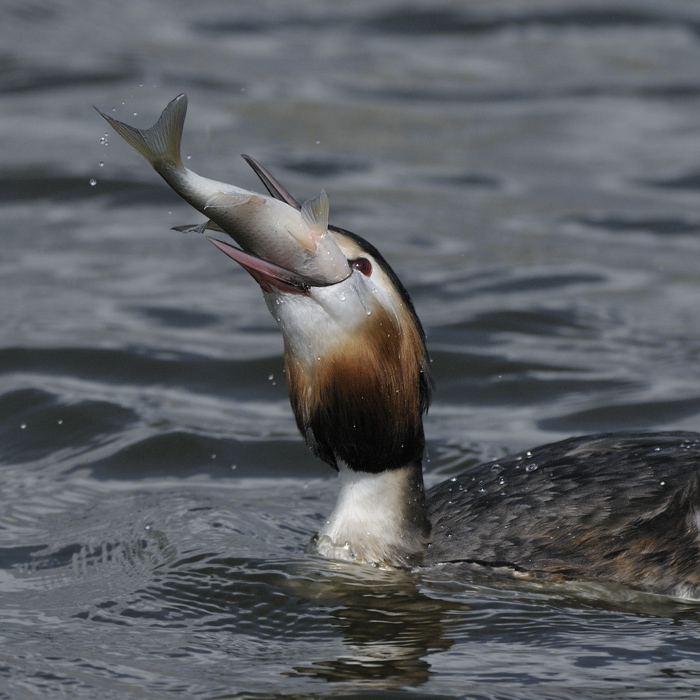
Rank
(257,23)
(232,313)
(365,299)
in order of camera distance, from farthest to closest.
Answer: (257,23) < (232,313) < (365,299)

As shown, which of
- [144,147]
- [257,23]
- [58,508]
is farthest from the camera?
[257,23]

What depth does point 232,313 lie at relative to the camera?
10.2 meters

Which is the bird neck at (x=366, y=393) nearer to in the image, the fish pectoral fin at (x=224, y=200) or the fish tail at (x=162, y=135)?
the fish pectoral fin at (x=224, y=200)

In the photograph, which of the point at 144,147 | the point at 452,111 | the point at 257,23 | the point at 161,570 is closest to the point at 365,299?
the point at 144,147

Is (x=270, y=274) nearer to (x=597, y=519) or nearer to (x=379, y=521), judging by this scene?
(x=379, y=521)

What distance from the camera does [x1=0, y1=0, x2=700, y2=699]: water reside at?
5144mm

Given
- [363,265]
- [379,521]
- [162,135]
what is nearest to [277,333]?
[379,521]

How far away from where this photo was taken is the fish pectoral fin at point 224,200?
16.4 ft

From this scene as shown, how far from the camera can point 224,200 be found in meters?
5.01

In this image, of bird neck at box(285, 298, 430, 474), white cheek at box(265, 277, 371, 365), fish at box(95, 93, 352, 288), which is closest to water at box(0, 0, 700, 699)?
bird neck at box(285, 298, 430, 474)

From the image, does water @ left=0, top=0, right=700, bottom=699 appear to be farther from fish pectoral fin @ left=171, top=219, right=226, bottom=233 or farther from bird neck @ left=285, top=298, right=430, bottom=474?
fish pectoral fin @ left=171, top=219, right=226, bottom=233

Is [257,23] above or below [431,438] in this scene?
above

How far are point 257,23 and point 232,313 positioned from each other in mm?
8500

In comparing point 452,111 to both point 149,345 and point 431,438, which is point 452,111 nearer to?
point 149,345
